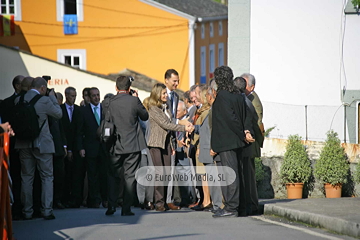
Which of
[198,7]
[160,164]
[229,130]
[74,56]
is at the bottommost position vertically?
[160,164]

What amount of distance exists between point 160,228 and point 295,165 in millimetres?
5085

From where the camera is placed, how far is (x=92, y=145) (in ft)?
42.9

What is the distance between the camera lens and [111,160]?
1061cm

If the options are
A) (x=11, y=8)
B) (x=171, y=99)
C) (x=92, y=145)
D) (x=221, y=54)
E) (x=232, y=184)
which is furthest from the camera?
(x=221, y=54)

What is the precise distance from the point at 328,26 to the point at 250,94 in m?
6.53

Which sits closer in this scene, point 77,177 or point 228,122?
point 228,122

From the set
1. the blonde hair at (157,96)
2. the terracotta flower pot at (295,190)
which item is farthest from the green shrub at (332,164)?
the blonde hair at (157,96)

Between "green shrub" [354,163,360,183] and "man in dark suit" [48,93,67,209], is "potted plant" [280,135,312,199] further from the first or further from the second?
"man in dark suit" [48,93,67,209]

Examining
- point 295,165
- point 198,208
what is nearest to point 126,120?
point 198,208

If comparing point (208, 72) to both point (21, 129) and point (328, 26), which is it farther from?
point (21, 129)

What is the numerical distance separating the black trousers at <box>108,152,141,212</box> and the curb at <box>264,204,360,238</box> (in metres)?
2.06

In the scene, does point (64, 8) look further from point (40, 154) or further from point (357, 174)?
point (40, 154)

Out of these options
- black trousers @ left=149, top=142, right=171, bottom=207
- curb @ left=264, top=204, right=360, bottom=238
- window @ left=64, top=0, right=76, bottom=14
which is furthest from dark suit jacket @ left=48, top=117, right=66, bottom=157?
window @ left=64, top=0, right=76, bottom=14

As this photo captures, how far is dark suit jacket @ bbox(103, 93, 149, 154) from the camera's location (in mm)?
10422
